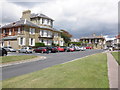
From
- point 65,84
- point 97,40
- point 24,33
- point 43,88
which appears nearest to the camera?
point 43,88

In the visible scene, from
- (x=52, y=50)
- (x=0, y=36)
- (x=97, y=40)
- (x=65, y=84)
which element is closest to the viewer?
(x=65, y=84)

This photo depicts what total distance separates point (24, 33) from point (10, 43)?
5025mm

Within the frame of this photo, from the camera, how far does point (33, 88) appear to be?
521 cm

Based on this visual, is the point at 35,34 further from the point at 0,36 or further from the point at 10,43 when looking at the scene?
the point at 0,36

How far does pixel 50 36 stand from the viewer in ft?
145

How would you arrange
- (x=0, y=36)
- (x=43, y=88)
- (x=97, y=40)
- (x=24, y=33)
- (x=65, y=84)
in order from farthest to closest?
(x=97, y=40) → (x=0, y=36) → (x=24, y=33) → (x=65, y=84) → (x=43, y=88)

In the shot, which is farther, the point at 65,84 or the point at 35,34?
the point at 35,34

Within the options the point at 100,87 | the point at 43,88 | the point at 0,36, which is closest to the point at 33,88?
the point at 43,88

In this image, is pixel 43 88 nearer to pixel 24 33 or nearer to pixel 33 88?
pixel 33 88

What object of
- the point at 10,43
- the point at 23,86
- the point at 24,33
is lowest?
the point at 23,86

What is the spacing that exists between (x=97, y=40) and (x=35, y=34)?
2248 inches

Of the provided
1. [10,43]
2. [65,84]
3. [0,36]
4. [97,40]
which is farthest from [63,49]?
[97,40]

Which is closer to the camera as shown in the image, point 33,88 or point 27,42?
point 33,88

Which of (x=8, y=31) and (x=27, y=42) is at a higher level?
(x=8, y=31)
